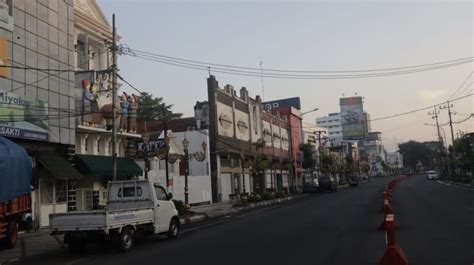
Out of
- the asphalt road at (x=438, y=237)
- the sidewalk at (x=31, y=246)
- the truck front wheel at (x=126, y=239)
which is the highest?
the truck front wheel at (x=126, y=239)

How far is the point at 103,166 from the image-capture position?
27016mm

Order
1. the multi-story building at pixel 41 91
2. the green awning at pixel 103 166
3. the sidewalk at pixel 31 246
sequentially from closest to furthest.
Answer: the sidewalk at pixel 31 246 < the multi-story building at pixel 41 91 < the green awning at pixel 103 166

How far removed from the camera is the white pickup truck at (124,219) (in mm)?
13562

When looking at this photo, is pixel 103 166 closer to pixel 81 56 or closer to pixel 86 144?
pixel 86 144

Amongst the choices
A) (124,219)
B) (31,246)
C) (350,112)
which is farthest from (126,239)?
(350,112)

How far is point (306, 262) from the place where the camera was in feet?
34.4

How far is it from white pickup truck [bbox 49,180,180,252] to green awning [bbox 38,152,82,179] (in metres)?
7.06

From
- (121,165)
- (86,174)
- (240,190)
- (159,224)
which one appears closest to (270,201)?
(240,190)

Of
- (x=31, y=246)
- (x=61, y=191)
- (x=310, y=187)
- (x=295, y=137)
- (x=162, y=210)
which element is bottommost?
(x=31, y=246)

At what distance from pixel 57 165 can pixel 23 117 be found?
2947mm

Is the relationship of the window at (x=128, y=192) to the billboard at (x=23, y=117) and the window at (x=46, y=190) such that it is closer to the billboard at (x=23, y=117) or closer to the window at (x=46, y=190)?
the billboard at (x=23, y=117)

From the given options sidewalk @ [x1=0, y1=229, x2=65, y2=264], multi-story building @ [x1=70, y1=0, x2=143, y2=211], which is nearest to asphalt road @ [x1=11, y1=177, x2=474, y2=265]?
sidewalk @ [x1=0, y1=229, x2=65, y2=264]

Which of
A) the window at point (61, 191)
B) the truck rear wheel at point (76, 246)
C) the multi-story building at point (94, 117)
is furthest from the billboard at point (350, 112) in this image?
the truck rear wheel at point (76, 246)

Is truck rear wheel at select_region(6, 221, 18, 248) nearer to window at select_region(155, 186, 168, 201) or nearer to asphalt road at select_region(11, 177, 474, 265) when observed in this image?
asphalt road at select_region(11, 177, 474, 265)
